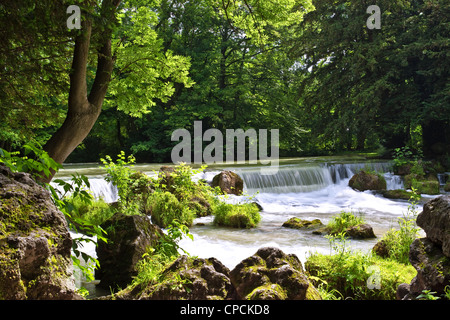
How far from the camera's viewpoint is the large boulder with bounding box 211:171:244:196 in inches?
538

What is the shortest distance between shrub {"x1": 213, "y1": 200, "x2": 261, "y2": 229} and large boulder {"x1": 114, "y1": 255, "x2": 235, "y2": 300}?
6.44 meters

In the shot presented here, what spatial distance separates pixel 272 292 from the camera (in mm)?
2969

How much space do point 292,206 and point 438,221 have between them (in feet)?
33.4

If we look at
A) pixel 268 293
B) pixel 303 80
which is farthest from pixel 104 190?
pixel 303 80

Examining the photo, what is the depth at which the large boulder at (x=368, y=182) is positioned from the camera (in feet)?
Answer: 52.9

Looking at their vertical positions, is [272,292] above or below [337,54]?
below

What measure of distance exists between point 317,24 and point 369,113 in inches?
308

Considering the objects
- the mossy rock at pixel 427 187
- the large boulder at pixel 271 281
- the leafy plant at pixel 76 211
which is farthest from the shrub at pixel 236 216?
the mossy rock at pixel 427 187

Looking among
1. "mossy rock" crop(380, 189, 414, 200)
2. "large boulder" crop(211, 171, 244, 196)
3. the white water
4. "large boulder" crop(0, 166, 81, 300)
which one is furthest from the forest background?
"large boulder" crop(0, 166, 81, 300)

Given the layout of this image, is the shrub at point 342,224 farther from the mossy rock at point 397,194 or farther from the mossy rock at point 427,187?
the mossy rock at point 427,187

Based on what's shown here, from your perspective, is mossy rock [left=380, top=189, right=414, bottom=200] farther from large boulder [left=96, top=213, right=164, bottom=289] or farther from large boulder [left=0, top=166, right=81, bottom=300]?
large boulder [left=0, top=166, right=81, bottom=300]
